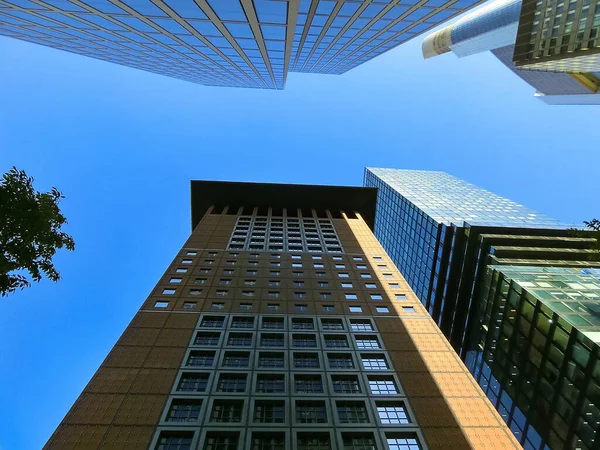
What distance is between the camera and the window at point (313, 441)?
20.3 meters

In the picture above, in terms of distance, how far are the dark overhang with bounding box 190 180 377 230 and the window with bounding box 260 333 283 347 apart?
134 feet

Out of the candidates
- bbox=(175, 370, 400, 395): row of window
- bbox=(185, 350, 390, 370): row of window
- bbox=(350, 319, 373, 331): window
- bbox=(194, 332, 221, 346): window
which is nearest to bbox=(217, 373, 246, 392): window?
bbox=(175, 370, 400, 395): row of window

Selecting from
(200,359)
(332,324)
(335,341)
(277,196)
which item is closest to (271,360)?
(200,359)

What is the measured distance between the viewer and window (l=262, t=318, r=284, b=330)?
31353 mm

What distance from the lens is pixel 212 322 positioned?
3209 cm

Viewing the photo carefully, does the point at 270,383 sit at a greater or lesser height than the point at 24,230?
lesser

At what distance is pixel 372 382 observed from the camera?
25.5m

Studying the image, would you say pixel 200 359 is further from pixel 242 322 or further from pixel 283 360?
pixel 283 360

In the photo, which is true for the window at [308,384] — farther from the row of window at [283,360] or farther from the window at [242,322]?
the window at [242,322]

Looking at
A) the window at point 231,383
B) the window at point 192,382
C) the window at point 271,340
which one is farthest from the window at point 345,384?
the window at point 192,382

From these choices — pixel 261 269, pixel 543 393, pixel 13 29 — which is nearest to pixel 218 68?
pixel 13 29

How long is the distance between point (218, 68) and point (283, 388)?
30956 mm

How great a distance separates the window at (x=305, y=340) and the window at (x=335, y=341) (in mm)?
1043

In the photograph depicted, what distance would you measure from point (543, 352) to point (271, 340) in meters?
20.3
